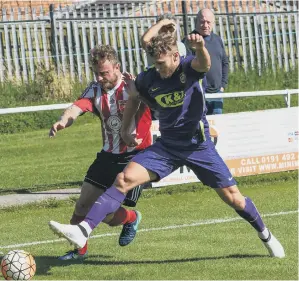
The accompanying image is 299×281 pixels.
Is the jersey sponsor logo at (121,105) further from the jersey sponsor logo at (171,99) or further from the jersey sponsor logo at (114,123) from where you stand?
the jersey sponsor logo at (171,99)

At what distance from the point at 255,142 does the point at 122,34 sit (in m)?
7.29

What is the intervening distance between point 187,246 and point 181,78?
6.28ft

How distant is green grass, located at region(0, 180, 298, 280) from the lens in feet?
24.8

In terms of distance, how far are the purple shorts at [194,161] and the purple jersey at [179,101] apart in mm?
71

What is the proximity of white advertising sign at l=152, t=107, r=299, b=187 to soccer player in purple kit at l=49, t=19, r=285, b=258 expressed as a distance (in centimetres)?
434

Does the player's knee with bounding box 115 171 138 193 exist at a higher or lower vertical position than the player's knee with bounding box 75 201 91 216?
higher

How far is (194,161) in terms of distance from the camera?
7777mm

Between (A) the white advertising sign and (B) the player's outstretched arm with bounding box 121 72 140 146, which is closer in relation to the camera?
(B) the player's outstretched arm with bounding box 121 72 140 146

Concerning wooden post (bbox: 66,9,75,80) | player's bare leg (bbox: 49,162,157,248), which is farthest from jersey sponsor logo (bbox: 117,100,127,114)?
wooden post (bbox: 66,9,75,80)

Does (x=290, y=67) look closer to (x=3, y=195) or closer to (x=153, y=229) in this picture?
(x=3, y=195)

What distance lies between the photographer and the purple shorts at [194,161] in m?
7.73

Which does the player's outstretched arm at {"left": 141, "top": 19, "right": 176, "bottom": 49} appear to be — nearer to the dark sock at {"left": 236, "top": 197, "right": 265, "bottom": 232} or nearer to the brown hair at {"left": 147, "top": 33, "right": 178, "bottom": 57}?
the brown hair at {"left": 147, "top": 33, "right": 178, "bottom": 57}

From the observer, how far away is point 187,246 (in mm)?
8688

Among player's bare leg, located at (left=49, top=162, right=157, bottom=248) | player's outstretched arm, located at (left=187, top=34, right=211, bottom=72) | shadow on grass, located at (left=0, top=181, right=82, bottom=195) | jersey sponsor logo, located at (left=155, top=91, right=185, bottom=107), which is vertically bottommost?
shadow on grass, located at (left=0, top=181, right=82, bottom=195)
